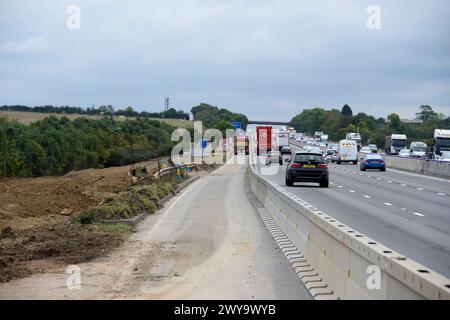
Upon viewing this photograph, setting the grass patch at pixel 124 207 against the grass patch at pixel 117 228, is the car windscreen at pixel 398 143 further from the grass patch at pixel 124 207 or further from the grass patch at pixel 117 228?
the grass patch at pixel 117 228

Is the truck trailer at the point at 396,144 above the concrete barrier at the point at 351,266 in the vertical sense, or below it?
below

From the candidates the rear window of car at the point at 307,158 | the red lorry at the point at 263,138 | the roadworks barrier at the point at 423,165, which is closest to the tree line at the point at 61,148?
the rear window of car at the point at 307,158

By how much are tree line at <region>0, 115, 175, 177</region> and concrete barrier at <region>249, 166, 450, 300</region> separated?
86.4 ft

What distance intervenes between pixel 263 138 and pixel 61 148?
129 feet

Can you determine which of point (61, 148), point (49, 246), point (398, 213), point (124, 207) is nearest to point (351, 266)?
point (49, 246)

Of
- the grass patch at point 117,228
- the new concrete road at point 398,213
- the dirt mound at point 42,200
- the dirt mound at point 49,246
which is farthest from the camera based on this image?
the dirt mound at point 42,200

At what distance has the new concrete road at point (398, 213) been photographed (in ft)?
51.3

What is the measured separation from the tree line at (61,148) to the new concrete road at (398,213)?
1182 centimetres

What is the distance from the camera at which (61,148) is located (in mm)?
61469

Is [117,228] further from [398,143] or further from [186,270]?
[398,143]

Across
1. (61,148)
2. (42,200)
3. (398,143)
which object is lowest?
(398,143)

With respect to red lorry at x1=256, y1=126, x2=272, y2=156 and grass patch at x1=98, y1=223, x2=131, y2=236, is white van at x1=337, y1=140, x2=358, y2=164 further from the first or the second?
grass patch at x1=98, y1=223, x2=131, y2=236

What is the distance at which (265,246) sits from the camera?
16.4 metres

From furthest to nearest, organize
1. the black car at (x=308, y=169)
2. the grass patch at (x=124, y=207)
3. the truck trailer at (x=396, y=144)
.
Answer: the truck trailer at (x=396, y=144), the black car at (x=308, y=169), the grass patch at (x=124, y=207)
